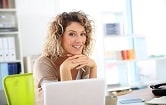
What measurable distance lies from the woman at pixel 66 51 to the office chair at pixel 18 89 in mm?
541

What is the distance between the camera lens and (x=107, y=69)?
4.25 meters

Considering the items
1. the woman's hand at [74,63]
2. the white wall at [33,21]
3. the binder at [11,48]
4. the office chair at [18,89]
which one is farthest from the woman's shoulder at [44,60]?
the white wall at [33,21]

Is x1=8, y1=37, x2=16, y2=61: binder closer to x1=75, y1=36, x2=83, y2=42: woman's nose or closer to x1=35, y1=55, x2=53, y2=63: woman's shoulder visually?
x1=35, y1=55, x2=53, y2=63: woman's shoulder

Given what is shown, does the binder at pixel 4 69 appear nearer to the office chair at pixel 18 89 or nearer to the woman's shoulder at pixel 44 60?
the office chair at pixel 18 89

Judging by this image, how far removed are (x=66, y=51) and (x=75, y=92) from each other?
724 mm

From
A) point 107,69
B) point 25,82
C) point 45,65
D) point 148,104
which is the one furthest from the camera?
point 107,69

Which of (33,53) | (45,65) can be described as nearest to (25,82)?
(45,65)

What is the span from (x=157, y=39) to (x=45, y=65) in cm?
311

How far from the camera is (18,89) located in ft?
7.06

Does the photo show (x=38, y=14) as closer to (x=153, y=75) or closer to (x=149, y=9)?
(x=149, y=9)

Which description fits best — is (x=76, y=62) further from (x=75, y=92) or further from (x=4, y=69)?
(x=4, y=69)

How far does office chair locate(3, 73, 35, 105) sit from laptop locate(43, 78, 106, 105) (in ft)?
4.06

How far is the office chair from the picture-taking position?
6.91 feet

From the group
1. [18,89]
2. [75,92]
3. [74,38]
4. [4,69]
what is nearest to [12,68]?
[4,69]
